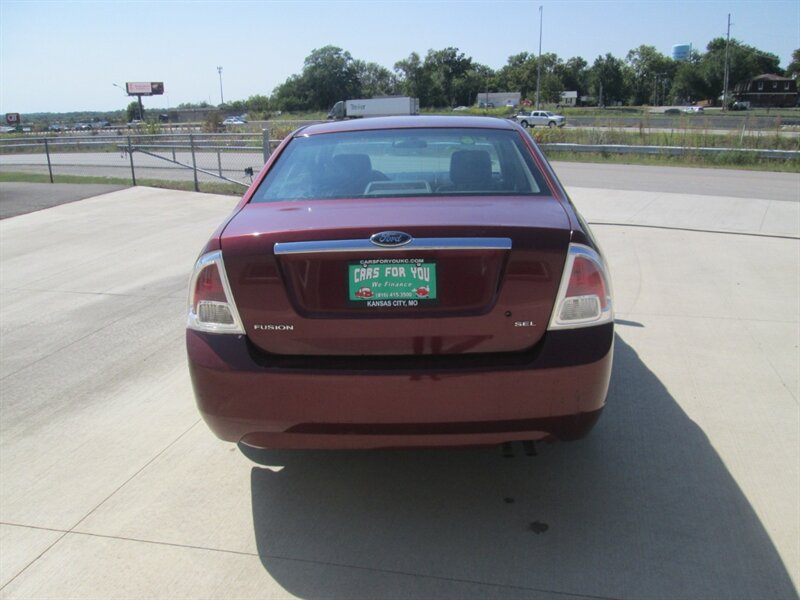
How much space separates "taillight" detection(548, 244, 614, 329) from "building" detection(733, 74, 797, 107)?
4221 inches

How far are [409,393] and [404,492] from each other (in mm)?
858

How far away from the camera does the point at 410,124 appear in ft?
13.2

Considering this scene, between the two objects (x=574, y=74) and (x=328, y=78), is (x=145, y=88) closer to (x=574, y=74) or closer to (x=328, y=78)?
A: (x=328, y=78)

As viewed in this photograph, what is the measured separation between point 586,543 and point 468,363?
36.3 inches

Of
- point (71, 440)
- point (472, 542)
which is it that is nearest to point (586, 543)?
point (472, 542)

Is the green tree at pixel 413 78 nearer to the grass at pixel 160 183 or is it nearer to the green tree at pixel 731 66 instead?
the green tree at pixel 731 66

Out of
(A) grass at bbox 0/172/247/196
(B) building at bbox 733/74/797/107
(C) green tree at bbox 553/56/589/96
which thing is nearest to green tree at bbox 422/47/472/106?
(C) green tree at bbox 553/56/589/96

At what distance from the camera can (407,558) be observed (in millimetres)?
2773

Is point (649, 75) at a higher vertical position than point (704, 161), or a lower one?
higher

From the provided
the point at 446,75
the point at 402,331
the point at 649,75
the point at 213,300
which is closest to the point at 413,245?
the point at 402,331

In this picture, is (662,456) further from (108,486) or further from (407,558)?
(108,486)

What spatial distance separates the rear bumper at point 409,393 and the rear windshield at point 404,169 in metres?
0.90

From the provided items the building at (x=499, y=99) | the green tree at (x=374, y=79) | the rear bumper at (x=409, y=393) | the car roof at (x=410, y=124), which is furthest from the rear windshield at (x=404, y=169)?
the green tree at (x=374, y=79)

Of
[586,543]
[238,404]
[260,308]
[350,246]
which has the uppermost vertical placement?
[350,246]
